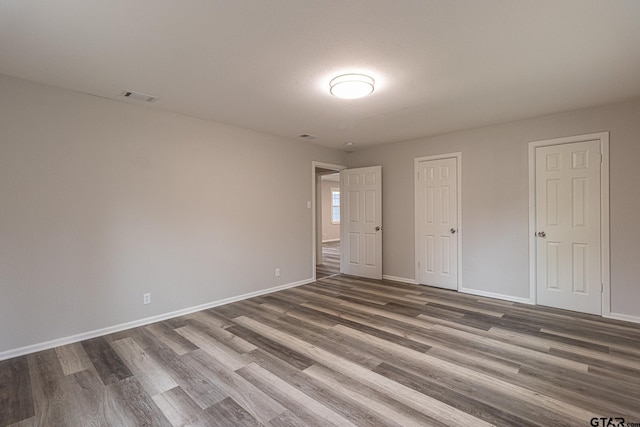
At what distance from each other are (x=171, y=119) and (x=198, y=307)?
95.2 inches

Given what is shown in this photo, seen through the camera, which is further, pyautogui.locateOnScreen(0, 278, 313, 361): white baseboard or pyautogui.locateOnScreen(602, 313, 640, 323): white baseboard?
pyautogui.locateOnScreen(602, 313, 640, 323): white baseboard

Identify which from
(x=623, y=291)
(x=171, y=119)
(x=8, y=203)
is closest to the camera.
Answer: (x=8, y=203)

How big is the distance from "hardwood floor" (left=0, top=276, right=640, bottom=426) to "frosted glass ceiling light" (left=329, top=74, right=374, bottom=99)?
7.86 feet

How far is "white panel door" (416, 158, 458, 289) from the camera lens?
4.71 m

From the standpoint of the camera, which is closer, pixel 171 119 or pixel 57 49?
pixel 57 49

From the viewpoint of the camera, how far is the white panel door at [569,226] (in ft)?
11.8

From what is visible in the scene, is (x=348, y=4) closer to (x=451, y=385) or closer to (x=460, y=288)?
(x=451, y=385)

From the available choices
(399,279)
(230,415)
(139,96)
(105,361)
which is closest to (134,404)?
(230,415)

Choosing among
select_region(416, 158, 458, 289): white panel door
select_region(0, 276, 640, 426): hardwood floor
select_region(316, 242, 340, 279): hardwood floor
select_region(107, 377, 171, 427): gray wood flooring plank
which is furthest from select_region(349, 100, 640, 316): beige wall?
select_region(107, 377, 171, 427): gray wood flooring plank

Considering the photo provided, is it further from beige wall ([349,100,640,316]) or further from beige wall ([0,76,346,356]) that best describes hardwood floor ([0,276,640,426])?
beige wall ([349,100,640,316])

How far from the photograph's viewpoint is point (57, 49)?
2229 millimetres

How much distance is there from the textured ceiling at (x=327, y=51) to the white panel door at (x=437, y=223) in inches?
56.5

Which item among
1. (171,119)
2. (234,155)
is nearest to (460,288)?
(234,155)

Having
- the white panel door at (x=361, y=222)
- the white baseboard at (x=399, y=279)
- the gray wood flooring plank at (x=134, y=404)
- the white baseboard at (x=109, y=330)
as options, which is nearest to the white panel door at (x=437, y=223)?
the white baseboard at (x=399, y=279)
